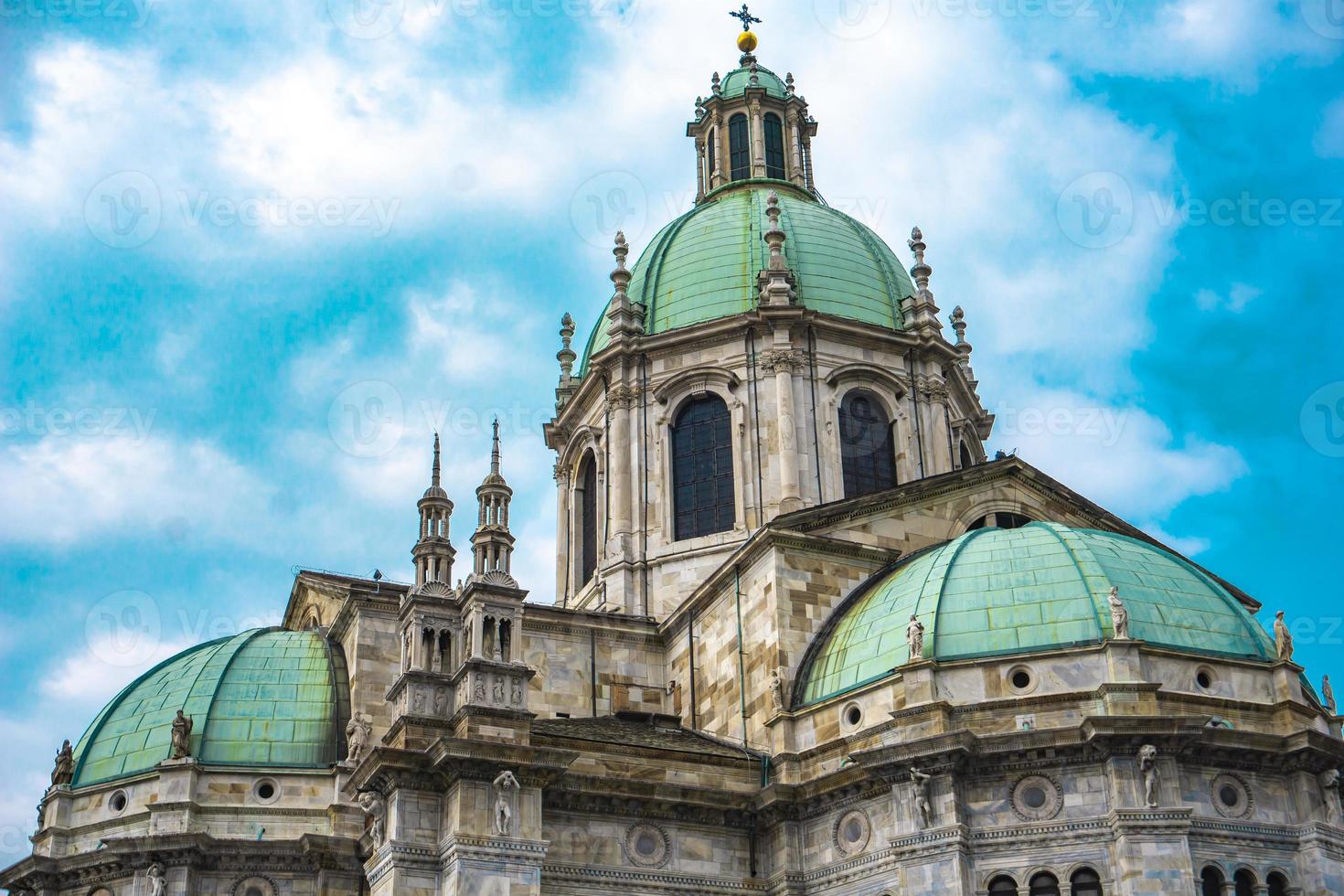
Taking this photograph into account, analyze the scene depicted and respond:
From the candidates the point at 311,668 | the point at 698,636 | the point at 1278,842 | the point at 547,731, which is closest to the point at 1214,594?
the point at 1278,842

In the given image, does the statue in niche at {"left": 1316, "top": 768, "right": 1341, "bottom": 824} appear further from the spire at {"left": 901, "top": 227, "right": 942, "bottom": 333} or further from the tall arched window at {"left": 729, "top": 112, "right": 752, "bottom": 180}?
the tall arched window at {"left": 729, "top": 112, "right": 752, "bottom": 180}

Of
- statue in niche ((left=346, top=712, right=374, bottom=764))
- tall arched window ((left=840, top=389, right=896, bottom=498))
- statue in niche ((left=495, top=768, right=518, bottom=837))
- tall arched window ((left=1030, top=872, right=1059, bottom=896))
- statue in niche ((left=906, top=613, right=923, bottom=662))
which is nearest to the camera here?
tall arched window ((left=1030, top=872, right=1059, bottom=896))

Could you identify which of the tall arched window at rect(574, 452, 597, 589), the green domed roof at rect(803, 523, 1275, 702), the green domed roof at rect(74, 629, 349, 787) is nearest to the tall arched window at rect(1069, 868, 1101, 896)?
the green domed roof at rect(803, 523, 1275, 702)

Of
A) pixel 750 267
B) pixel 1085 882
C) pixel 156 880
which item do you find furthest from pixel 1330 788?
pixel 156 880

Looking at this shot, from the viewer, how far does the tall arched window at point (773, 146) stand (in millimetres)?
54750

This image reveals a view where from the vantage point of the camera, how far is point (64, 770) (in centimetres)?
4225

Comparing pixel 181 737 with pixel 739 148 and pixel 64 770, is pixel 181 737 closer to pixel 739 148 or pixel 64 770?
pixel 64 770

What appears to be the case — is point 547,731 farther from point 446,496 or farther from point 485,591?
point 446,496

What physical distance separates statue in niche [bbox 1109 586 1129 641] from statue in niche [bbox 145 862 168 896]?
74.0 feet

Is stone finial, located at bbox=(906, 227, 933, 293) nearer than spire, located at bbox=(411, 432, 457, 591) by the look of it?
No

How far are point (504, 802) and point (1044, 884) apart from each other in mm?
10586

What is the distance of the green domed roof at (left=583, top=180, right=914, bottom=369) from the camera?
157ft

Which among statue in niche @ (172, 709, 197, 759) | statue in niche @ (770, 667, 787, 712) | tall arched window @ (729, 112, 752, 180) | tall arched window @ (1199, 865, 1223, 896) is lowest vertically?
tall arched window @ (1199, 865, 1223, 896)

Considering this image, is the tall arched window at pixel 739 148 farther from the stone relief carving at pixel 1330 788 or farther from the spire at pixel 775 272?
the stone relief carving at pixel 1330 788
